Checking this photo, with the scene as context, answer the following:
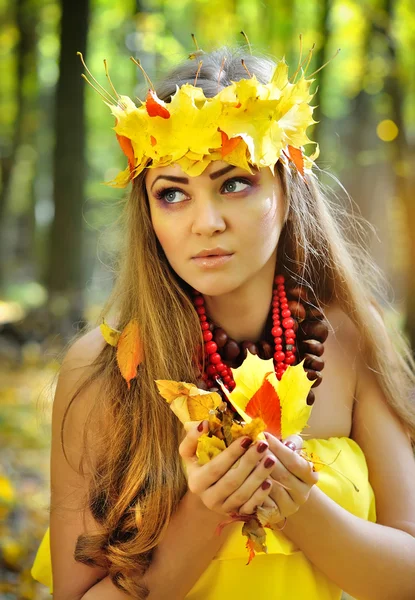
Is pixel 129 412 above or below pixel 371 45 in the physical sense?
below

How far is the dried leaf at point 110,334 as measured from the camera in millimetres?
2199

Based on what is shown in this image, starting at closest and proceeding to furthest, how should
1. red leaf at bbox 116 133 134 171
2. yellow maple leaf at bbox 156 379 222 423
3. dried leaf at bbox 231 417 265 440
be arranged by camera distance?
dried leaf at bbox 231 417 265 440 → yellow maple leaf at bbox 156 379 222 423 → red leaf at bbox 116 133 134 171

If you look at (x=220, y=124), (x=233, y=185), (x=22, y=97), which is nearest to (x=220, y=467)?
(x=233, y=185)

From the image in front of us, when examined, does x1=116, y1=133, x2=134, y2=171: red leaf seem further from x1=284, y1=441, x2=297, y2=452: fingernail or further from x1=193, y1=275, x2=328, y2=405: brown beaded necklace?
x1=284, y1=441, x2=297, y2=452: fingernail

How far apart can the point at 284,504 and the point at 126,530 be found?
58 cm

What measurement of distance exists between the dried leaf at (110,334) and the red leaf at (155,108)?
639 millimetres

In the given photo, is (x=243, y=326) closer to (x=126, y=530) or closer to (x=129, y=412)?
(x=129, y=412)

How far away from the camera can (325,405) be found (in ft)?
7.68

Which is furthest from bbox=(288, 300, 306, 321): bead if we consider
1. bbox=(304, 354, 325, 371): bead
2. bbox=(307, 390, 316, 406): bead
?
bbox=(307, 390, 316, 406): bead

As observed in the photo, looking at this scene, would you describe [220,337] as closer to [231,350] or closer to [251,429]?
[231,350]

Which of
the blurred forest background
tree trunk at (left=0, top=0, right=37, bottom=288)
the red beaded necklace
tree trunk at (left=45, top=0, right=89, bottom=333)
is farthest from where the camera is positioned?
tree trunk at (left=0, top=0, right=37, bottom=288)

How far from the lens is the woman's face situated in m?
1.97

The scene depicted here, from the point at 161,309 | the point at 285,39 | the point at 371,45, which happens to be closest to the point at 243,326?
the point at 161,309

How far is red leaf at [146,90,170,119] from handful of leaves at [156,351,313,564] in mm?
699
